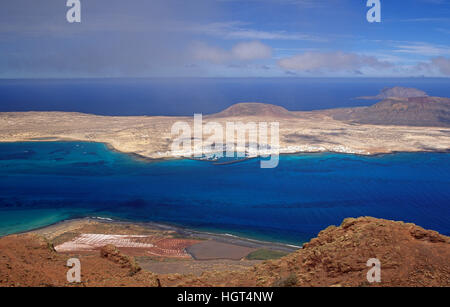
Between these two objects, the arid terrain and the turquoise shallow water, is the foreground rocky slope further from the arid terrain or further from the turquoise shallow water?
the arid terrain

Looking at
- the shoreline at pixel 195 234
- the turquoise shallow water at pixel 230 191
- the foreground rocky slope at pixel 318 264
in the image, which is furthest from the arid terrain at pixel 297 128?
the foreground rocky slope at pixel 318 264

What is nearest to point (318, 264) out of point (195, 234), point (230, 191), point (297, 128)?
point (195, 234)

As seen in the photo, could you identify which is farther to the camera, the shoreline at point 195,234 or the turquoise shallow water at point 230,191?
the turquoise shallow water at point 230,191

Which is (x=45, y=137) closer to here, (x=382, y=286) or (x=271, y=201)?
(x=271, y=201)

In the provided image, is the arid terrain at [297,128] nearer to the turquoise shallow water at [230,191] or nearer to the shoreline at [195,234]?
the turquoise shallow water at [230,191]

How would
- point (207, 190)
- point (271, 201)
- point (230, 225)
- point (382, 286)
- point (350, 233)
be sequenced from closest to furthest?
1. point (382, 286)
2. point (350, 233)
3. point (230, 225)
4. point (271, 201)
5. point (207, 190)

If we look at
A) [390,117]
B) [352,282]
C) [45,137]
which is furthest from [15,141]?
[390,117]

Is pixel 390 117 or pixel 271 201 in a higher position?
pixel 390 117
